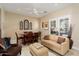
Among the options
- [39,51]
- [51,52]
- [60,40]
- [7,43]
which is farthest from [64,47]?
[7,43]

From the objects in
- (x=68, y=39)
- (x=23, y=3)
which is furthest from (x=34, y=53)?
(x=23, y=3)

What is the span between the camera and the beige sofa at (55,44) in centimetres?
290

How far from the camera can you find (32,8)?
2912mm

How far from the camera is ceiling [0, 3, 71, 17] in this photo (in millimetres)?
2816

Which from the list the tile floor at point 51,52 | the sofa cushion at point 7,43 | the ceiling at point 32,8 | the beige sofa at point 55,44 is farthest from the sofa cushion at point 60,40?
the sofa cushion at point 7,43

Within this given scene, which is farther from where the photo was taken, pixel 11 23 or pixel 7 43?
pixel 11 23

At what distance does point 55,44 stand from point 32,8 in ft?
3.90

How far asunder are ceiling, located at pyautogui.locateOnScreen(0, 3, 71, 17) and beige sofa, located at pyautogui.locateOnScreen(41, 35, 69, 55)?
0.76 metres

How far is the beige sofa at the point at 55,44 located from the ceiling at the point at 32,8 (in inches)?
29.7

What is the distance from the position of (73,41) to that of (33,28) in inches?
46.8

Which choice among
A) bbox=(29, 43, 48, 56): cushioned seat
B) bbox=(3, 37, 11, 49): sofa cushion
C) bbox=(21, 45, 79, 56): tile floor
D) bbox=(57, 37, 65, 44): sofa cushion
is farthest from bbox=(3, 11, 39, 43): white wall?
bbox=(57, 37, 65, 44): sofa cushion

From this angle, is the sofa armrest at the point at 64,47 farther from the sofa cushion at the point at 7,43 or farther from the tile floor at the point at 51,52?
the sofa cushion at the point at 7,43

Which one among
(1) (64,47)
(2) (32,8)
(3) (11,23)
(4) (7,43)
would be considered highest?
(2) (32,8)

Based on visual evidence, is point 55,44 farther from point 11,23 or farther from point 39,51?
point 11,23
